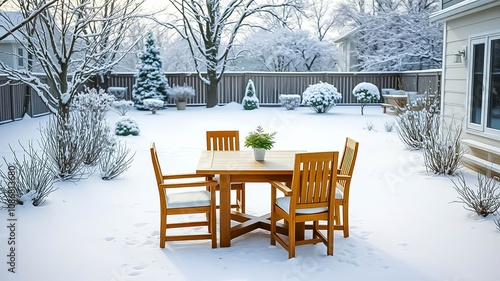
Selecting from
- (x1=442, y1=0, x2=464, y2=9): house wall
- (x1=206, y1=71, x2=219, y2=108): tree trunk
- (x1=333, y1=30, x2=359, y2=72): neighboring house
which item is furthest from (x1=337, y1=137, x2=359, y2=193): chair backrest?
(x1=333, y1=30, x2=359, y2=72): neighboring house

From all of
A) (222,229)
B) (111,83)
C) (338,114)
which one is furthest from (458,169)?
(111,83)

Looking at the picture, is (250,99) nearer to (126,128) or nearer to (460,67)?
(126,128)

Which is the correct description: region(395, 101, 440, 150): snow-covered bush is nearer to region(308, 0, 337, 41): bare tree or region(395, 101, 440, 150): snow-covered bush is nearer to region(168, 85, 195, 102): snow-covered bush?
region(168, 85, 195, 102): snow-covered bush

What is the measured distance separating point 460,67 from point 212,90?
13878 millimetres

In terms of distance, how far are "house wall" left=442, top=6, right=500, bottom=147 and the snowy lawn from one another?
39.8 inches

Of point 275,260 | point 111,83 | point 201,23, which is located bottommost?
point 275,260

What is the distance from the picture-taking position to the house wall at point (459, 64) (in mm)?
7160

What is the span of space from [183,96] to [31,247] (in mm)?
16345

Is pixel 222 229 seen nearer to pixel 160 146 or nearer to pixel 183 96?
pixel 160 146

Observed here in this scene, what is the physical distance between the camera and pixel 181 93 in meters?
20.3

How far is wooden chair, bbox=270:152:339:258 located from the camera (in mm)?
4102

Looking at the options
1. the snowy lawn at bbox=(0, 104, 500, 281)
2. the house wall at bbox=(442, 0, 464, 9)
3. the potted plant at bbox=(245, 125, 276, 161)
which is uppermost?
the house wall at bbox=(442, 0, 464, 9)

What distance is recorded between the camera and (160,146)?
10.4m

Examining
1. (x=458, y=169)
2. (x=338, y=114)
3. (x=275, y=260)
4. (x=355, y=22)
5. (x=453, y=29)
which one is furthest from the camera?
(x=355, y=22)
